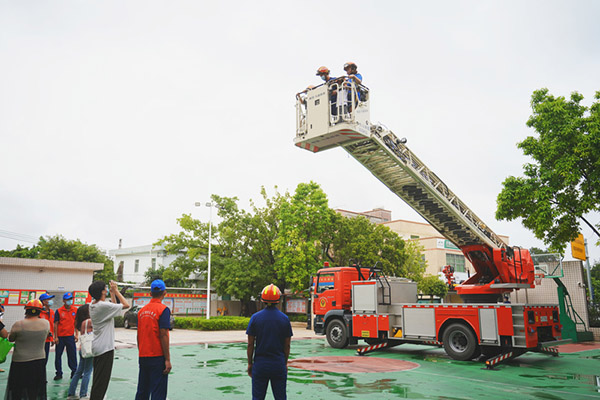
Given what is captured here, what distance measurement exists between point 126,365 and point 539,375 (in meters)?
9.88

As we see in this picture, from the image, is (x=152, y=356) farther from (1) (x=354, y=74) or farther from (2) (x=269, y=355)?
(1) (x=354, y=74)

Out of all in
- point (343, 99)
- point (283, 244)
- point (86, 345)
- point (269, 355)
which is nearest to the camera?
point (269, 355)

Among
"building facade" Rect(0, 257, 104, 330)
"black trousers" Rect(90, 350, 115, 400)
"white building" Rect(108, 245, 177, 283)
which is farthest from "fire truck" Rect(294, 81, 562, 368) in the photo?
"white building" Rect(108, 245, 177, 283)

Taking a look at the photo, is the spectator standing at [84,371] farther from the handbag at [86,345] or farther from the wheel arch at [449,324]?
the wheel arch at [449,324]

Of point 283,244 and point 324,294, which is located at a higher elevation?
point 283,244

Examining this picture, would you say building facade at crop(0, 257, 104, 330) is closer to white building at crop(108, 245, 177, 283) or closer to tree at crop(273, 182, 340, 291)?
tree at crop(273, 182, 340, 291)

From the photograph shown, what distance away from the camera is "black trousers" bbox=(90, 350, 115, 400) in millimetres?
5805

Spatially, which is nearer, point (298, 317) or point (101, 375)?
point (101, 375)

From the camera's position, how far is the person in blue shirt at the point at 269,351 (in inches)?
200

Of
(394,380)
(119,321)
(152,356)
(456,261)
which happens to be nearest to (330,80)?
(394,380)

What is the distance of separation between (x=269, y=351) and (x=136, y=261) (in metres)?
56.1

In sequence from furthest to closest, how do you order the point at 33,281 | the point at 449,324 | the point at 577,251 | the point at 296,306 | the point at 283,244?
the point at 296,306 < the point at 283,244 < the point at 33,281 < the point at 577,251 < the point at 449,324

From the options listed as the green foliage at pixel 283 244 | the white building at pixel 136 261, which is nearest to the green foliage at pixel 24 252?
Result: the white building at pixel 136 261

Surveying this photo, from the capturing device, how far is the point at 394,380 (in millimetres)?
9609
